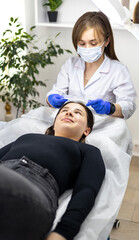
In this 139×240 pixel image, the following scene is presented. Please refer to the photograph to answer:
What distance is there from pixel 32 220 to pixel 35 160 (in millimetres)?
416

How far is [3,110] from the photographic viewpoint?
343cm

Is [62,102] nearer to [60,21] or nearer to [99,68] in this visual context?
[99,68]

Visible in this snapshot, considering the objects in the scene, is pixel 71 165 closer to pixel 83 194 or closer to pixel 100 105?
pixel 83 194

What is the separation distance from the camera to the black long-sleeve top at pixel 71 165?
127 centimetres

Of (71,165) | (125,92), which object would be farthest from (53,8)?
(71,165)

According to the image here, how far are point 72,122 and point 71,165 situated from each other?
314 mm

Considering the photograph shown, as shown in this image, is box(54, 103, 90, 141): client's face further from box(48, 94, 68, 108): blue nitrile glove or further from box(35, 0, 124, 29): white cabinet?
box(35, 0, 124, 29): white cabinet

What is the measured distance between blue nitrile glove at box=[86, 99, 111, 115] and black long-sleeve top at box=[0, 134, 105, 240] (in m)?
0.42

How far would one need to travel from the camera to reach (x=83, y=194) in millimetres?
1316

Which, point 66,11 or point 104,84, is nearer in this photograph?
point 104,84

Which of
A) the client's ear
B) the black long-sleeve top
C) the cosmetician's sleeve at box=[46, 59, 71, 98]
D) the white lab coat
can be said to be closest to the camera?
the black long-sleeve top

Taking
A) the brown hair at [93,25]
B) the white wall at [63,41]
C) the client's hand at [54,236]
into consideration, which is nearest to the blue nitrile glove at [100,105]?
the brown hair at [93,25]

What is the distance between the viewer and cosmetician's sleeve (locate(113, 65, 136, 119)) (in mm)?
2160

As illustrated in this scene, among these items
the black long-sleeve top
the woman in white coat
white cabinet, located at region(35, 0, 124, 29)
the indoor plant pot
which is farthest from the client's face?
the indoor plant pot
